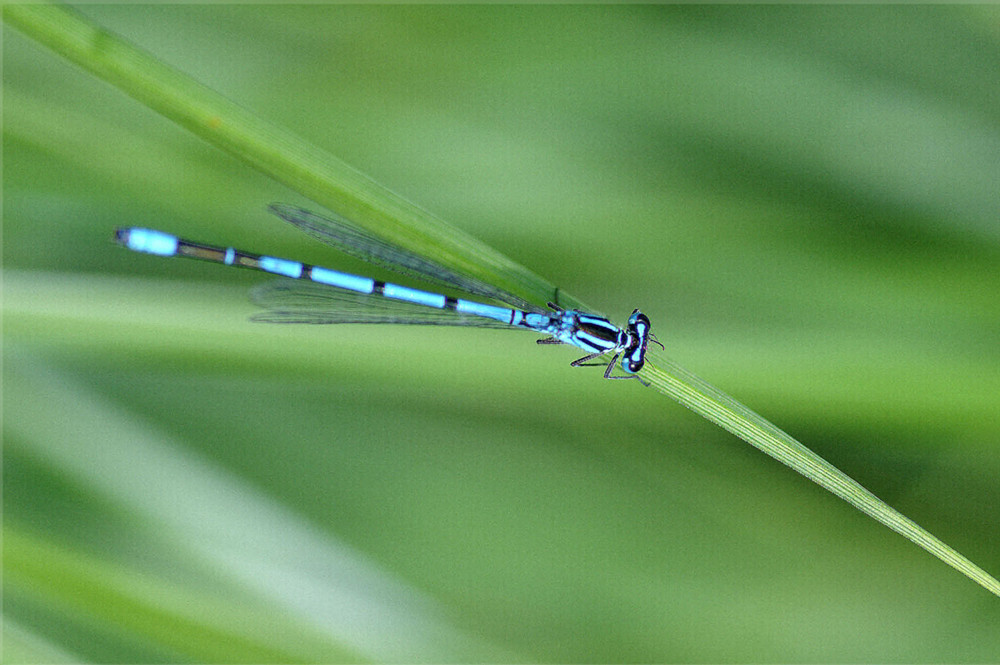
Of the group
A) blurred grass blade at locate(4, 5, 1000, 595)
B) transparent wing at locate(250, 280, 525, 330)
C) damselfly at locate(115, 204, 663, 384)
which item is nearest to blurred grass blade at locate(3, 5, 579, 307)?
blurred grass blade at locate(4, 5, 1000, 595)

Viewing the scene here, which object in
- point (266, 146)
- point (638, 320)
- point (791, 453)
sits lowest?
point (791, 453)

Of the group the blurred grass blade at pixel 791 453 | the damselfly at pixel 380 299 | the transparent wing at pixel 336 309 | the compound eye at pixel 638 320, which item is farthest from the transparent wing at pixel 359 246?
the blurred grass blade at pixel 791 453

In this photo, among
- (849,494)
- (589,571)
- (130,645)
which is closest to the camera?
(849,494)

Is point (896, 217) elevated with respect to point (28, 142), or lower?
elevated

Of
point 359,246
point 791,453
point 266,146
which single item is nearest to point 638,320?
point 791,453

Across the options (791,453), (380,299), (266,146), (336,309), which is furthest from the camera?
(380,299)

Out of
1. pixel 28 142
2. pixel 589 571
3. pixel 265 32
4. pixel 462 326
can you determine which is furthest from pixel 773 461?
pixel 28 142

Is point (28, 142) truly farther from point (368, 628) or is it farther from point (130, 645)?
point (368, 628)

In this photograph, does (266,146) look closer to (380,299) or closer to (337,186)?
(337,186)

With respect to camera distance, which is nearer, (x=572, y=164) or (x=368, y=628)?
(x=368, y=628)
